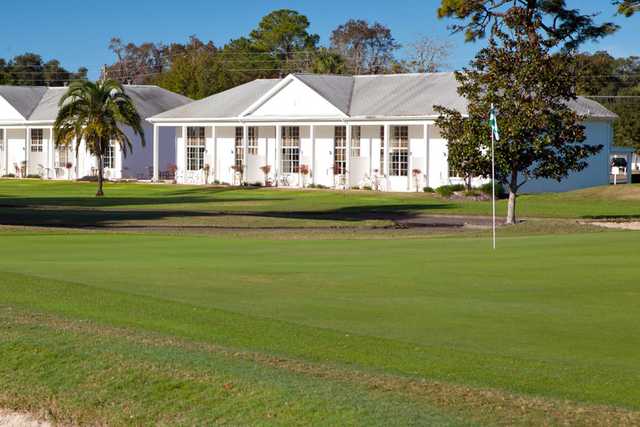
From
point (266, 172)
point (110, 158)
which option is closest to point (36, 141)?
point (110, 158)

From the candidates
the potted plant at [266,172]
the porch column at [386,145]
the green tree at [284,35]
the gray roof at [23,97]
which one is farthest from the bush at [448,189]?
the green tree at [284,35]

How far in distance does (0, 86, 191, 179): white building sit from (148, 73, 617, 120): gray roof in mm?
6585

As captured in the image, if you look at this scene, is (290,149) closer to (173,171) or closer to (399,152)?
(399,152)

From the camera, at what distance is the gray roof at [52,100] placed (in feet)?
267

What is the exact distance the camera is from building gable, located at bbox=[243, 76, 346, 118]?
6525 cm

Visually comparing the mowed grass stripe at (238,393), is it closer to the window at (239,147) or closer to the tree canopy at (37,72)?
the window at (239,147)

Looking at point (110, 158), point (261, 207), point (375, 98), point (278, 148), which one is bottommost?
point (261, 207)

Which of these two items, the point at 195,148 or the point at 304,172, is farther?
the point at 195,148

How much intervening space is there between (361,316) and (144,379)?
4162 mm

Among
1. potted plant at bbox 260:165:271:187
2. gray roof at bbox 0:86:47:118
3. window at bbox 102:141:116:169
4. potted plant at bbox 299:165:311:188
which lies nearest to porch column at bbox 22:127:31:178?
gray roof at bbox 0:86:47:118

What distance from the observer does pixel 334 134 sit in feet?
216

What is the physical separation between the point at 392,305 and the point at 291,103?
53.6 meters

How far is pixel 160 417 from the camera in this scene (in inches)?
328

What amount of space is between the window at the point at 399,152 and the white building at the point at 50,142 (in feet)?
64.4
